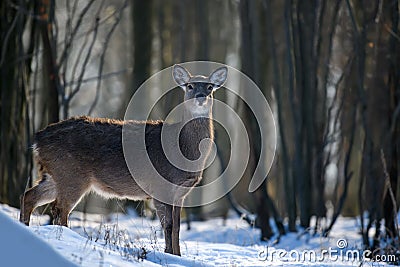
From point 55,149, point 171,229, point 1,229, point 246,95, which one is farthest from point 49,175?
point 246,95

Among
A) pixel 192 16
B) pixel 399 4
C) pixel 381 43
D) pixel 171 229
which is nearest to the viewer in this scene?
pixel 171 229

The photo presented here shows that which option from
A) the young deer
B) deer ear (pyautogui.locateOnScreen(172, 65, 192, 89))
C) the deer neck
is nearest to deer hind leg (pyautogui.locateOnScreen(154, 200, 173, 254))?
the young deer

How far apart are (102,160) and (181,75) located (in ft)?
4.91

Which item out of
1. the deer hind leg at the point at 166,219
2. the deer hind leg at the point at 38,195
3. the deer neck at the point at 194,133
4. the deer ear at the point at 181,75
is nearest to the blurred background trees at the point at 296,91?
the deer hind leg at the point at 38,195

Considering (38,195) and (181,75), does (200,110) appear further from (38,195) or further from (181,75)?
(38,195)

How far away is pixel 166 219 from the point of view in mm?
9352

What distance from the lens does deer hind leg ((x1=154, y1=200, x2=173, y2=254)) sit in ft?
30.1

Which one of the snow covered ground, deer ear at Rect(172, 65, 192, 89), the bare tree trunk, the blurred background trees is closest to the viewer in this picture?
the snow covered ground

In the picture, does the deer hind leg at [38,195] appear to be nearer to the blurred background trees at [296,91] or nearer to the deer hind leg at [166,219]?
the deer hind leg at [166,219]

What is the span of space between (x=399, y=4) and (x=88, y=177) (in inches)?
235

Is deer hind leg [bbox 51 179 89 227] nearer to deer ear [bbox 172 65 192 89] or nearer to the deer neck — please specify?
the deer neck

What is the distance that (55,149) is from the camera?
9.56m

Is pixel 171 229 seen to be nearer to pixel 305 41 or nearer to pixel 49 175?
pixel 49 175

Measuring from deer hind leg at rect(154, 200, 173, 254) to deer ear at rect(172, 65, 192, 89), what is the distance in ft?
5.24
